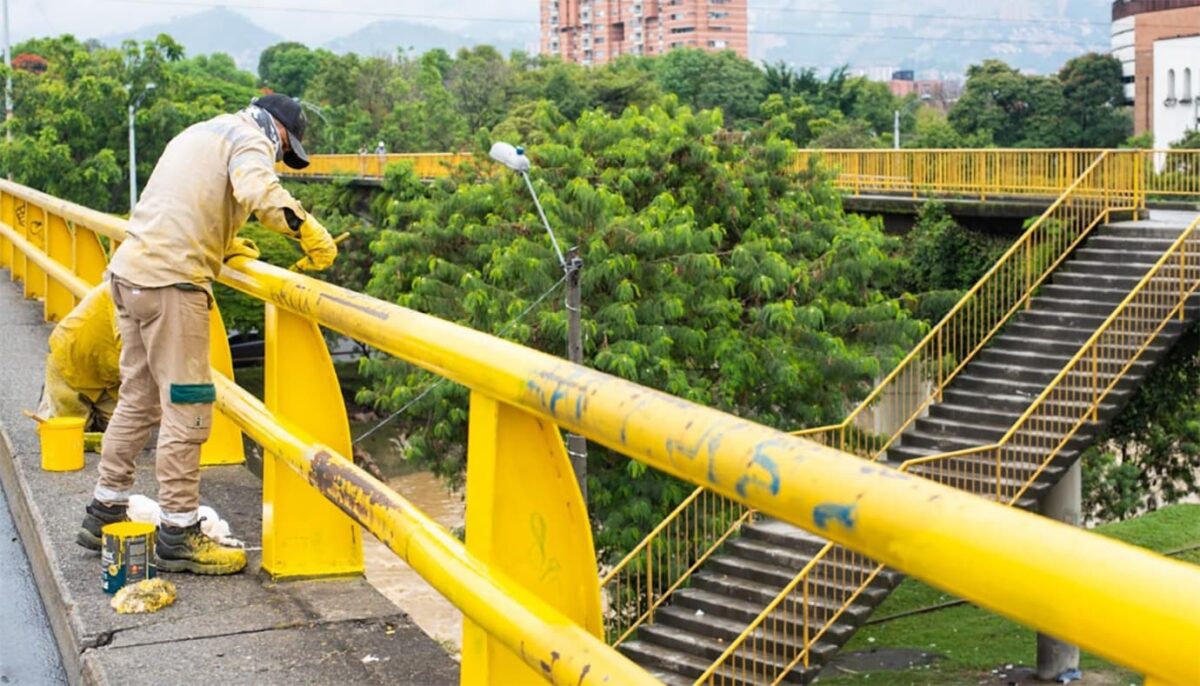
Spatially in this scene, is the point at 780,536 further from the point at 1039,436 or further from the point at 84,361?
the point at 84,361

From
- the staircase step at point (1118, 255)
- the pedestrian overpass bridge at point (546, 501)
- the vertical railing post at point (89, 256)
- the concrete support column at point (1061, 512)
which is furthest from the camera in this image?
the staircase step at point (1118, 255)

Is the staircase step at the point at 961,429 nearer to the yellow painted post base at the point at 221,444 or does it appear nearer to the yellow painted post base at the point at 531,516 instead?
the yellow painted post base at the point at 221,444

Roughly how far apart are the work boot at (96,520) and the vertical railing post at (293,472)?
1.76 ft

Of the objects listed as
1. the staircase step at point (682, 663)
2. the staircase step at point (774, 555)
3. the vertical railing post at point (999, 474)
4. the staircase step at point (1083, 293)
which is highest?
the staircase step at point (1083, 293)

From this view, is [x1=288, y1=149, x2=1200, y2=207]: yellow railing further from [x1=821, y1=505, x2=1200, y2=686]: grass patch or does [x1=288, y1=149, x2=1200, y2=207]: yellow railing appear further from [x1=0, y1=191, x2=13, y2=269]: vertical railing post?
[x1=0, y1=191, x2=13, y2=269]: vertical railing post

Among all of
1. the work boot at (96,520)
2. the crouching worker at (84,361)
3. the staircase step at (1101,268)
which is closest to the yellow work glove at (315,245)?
the work boot at (96,520)

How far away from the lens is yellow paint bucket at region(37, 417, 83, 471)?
557 centimetres

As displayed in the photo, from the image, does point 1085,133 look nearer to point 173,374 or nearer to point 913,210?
point 913,210

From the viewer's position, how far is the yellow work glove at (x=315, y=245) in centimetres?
419

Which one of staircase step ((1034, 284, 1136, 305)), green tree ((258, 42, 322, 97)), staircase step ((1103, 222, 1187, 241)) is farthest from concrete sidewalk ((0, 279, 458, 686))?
green tree ((258, 42, 322, 97))

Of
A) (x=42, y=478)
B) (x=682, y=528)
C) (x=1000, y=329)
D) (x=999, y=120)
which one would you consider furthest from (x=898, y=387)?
(x=999, y=120)

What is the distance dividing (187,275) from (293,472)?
0.65 metres

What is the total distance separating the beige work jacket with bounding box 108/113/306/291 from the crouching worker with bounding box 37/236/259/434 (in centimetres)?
129

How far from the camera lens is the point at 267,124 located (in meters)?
4.30
